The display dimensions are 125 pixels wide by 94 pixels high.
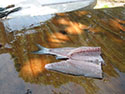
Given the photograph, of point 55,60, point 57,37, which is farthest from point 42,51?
point 57,37

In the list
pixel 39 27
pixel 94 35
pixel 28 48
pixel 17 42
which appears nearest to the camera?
pixel 28 48

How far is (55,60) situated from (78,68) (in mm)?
268

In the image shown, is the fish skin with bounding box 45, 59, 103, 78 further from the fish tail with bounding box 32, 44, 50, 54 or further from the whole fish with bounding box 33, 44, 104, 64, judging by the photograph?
the fish tail with bounding box 32, 44, 50, 54

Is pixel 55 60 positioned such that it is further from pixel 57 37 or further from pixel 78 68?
pixel 57 37

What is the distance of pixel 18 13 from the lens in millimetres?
3443

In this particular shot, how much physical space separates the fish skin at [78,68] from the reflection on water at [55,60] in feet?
0.14

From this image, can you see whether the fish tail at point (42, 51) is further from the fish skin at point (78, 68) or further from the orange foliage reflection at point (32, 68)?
the fish skin at point (78, 68)

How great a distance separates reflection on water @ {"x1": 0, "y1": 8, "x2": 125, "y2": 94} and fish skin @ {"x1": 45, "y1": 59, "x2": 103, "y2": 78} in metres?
0.04

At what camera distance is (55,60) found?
4.75ft

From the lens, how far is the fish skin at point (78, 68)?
128cm

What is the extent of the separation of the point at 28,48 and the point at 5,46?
0.98 feet

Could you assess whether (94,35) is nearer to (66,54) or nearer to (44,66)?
(66,54)

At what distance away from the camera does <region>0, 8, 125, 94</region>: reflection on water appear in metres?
1.20

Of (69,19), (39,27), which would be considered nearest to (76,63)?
(39,27)
